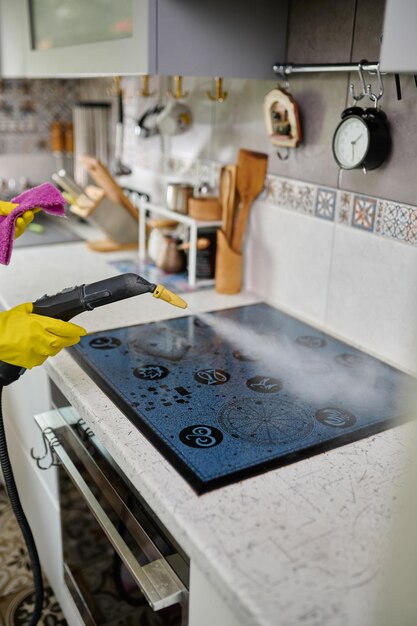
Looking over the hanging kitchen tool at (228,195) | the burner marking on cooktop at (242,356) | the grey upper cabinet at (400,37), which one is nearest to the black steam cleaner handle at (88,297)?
the burner marking on cooktop at (242,356)

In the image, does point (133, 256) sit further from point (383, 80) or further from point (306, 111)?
point (383, 80)

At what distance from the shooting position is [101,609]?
1250 mm

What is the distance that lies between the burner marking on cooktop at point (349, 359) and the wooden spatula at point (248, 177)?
1.76ft

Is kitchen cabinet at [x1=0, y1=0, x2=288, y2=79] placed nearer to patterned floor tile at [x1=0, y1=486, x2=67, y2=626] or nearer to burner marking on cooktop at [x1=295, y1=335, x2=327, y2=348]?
burner marking on cooktop at [x1=295, y1=335, x2=327, y2=348]

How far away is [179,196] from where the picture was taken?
5.86 feet

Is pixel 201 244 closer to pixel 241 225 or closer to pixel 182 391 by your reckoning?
pixel 241 225

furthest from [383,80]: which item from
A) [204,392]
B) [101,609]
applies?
[101,609]

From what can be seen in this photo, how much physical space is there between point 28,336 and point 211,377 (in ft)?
1.22

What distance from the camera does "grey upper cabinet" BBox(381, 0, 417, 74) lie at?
768 mm

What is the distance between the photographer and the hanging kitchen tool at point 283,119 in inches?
55.7

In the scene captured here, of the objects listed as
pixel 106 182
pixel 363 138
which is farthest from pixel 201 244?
pixel 363 138

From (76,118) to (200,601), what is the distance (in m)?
2.14

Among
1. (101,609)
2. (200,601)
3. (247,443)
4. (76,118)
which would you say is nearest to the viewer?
(200,601)

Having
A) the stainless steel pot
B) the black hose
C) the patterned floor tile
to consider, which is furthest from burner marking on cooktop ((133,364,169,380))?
the patterned floor tile
